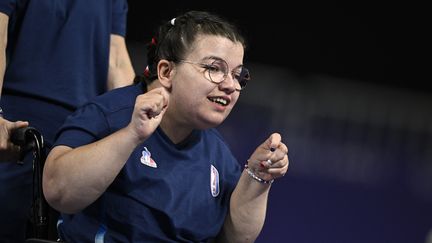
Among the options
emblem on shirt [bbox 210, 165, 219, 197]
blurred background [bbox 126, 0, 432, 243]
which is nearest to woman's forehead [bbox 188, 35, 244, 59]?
emblem on shirt [bbox 210, 165, 219, 197]

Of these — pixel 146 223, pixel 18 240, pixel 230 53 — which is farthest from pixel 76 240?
pixel 230 53

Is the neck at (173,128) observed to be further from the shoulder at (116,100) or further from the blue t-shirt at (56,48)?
the blue t-shirt at (56,48)

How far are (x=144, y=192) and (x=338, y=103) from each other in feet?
7.03

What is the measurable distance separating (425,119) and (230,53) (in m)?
2.22

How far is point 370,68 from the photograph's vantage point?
3822 millimetres

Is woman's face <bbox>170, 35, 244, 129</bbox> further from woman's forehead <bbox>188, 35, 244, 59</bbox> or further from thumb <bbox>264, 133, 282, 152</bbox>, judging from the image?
thumb <bbox>264, 133, 282, 152</bbox>

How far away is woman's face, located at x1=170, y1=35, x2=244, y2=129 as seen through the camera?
1705mm

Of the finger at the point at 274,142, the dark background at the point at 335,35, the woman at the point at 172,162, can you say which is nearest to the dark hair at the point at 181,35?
the woman at the point at 172,162

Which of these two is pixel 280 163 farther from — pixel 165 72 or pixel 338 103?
pixel 338 103

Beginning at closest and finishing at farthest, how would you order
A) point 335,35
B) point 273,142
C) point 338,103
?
1. point 273,142
2. point 338,103
3. point 335,35

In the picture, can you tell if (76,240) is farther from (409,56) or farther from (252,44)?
(409,56)

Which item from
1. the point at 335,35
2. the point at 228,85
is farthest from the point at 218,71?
the point at 335,35

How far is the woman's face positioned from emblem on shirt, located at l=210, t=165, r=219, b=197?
0.12 metres

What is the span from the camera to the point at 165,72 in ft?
5.78
